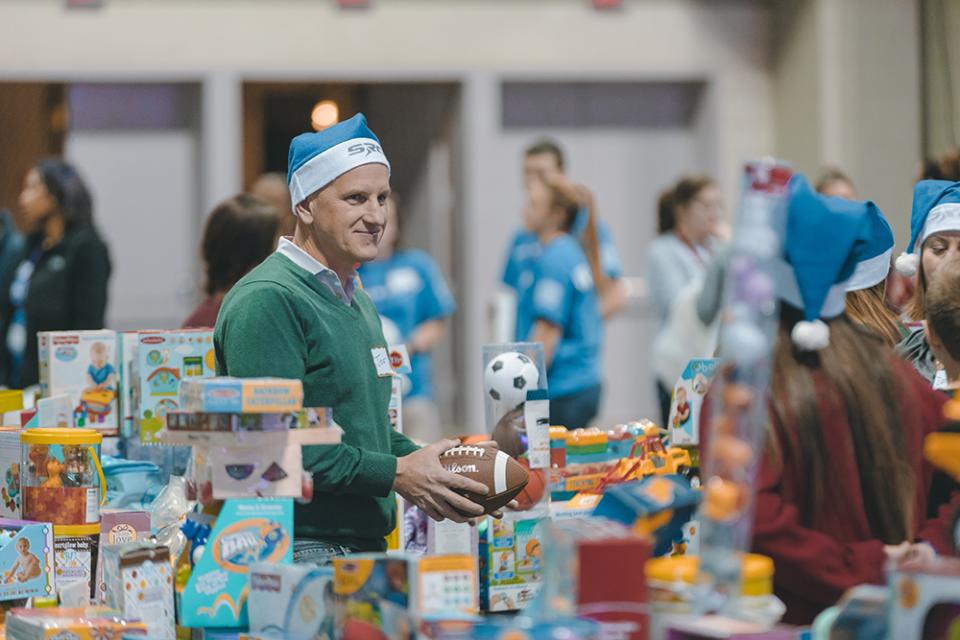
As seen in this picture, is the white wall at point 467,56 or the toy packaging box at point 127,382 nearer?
the toy packaging box at point 127,382

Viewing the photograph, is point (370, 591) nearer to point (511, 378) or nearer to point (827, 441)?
point (827, 441)

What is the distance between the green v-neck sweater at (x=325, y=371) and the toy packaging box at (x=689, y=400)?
3.12 feet

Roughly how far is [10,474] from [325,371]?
A: 0.85 meters

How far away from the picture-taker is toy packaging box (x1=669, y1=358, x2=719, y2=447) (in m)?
3.97

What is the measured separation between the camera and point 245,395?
270 centimetres

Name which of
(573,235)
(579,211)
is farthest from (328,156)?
(573,235)

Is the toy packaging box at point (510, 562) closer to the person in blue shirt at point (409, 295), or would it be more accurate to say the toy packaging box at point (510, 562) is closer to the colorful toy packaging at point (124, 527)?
the colorful toy packaging at point (124, 527)

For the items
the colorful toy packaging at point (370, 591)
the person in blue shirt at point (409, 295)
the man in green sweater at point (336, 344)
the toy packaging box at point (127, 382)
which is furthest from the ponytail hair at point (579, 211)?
the colorful toy packaging at point (370, 591)

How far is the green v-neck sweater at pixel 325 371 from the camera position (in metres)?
3.09

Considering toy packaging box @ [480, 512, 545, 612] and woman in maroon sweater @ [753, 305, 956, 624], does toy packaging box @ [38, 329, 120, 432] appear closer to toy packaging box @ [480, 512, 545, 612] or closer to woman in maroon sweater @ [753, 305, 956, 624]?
toy packaging box @ [480, 512, 545, 612]

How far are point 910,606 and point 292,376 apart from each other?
1.41 m

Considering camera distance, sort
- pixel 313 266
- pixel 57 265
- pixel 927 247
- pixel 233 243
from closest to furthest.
Answer: pixel 313 266, pixel 927 247, pixel 233 243, pixel 57 265

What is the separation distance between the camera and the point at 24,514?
3.36 metres

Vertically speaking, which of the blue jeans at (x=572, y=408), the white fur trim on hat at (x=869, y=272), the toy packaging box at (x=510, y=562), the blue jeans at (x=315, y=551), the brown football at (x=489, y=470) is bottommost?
the toy packaging box at (x=510, y=562)
